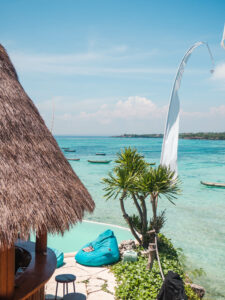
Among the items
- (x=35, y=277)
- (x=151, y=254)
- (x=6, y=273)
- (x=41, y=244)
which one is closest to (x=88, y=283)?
(x=151, y=254)

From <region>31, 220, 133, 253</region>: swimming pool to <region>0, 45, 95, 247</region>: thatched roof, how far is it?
6928 millimetres

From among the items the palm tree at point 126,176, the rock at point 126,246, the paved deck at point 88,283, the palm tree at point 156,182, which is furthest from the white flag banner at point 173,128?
the paved deck at point 88,283

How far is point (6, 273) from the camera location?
3.59 m

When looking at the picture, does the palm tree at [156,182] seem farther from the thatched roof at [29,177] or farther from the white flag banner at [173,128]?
the thatched roof at [29,177]

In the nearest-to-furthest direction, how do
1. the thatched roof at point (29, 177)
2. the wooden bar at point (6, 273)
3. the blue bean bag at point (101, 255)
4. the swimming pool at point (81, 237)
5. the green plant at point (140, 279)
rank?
Result: 1. the thatched roof at point (29, 177)
2. the wooden bar at point (6, 273)
3. the green plant at point (140, 279)
4. the blue bean bag at point (101, 255)
5. the swimming pool at point (81, 237)

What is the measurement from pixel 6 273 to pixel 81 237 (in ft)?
29.1

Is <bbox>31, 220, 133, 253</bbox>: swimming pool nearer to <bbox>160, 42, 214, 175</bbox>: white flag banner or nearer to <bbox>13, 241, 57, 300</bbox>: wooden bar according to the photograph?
<bbox>160, 42, 214, 175</bbox>: white flag banner

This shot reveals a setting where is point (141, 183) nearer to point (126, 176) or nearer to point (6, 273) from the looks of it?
point (126, 176)

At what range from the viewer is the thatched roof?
3.41 meters

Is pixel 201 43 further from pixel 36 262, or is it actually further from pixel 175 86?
pixel 36 262

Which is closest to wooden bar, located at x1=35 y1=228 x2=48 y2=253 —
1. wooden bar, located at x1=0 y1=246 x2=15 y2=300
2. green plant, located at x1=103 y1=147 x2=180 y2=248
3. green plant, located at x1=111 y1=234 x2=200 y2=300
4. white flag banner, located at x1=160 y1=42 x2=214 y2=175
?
wooden bar, located at x1=0 y1=246 x2=15 y2=300

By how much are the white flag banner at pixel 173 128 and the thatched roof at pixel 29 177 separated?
4.75 metres

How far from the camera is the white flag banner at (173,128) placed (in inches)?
359

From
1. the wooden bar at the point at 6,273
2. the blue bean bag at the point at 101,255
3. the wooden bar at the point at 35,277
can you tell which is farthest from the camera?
the blue bean bag at the point at 101,255
